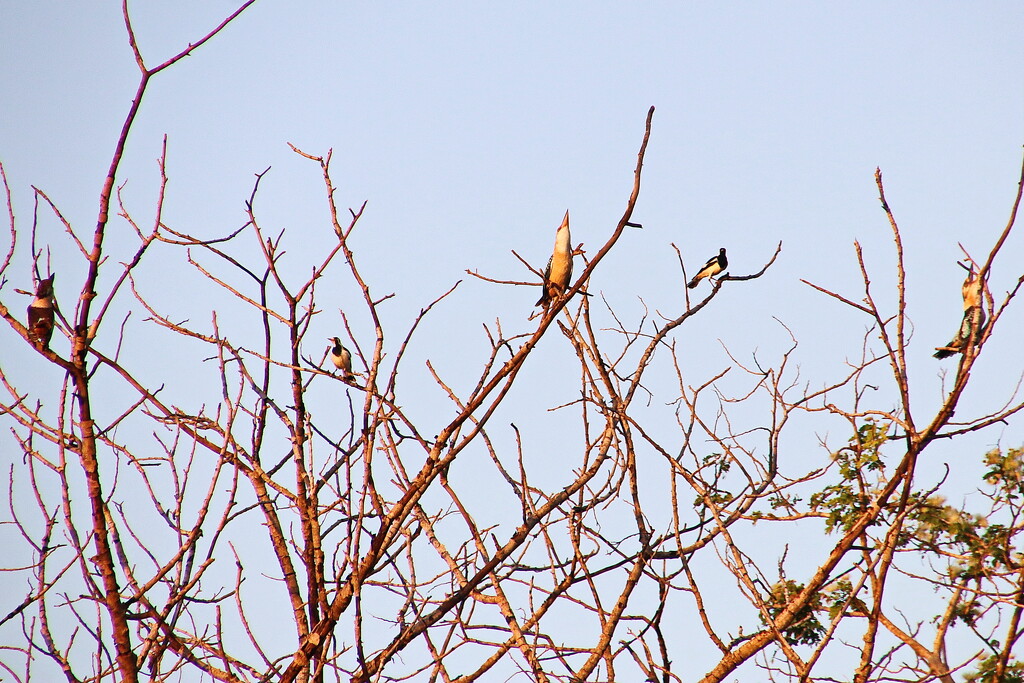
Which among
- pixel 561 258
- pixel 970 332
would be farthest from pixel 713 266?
pixel 970 332

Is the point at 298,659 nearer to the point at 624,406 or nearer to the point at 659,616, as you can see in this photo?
the point at 659,616

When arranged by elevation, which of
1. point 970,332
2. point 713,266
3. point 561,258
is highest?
point 713,266

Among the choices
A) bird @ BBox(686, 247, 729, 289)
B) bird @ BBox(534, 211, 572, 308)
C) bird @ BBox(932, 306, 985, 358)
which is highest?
bird @ BBox(686, 247, 729, 289)

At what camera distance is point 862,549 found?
2828mm

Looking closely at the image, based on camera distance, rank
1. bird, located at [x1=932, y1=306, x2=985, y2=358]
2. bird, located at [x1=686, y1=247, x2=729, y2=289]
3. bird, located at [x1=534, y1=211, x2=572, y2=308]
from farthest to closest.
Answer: bird, located at [x1=686, y1=247, x2=729, y2=289]
bird, located at [x1=534, y1=211, x2=572, y2=308]
bird, located at [x1=932, y1=306, x2=985, y2=358]

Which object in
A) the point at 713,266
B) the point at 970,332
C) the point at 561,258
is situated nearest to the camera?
the point at 970,332

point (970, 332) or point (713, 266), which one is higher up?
point (713, 266)

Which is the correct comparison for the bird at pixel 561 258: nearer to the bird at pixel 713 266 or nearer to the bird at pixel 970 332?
the bird at pixel 970 332

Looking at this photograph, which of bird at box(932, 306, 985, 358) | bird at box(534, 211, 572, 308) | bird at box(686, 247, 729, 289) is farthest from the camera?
bird at box(686, 247, 729, 289)

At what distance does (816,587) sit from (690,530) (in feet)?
1.70

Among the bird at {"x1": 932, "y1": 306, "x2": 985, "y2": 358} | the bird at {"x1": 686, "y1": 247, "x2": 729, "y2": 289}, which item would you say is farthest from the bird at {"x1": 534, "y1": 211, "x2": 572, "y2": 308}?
the bird at {"x1": 686, "y1": 247, "x2": 729, "y2": 289}

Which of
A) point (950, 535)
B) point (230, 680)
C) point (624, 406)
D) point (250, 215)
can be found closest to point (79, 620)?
point (230, 680)

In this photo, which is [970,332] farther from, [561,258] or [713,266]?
[713,266]

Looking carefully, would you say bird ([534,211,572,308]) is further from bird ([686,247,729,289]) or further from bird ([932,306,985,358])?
bird ([686,247,729,289])
